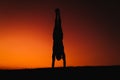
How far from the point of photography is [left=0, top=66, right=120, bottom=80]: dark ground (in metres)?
4.41

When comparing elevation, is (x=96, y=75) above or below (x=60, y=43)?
below

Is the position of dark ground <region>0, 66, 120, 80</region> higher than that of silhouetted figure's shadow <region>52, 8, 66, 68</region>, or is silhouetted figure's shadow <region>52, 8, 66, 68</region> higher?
silhouetted figure's shadow <region>52, 8, 66, 68</region>

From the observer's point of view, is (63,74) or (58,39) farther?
(58,39)

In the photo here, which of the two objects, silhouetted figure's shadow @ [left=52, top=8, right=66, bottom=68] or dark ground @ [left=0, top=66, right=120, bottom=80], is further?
silhouetted figure's shadow @ [left=52, top=8, right=66, bottom=68]

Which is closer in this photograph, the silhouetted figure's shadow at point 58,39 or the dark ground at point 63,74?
the dark ground at point 63,74

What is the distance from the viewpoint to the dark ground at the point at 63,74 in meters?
4.41

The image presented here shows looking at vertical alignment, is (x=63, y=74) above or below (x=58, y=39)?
below

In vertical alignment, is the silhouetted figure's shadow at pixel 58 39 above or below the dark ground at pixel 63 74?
above

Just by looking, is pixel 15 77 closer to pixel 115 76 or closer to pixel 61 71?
pixel 61 71

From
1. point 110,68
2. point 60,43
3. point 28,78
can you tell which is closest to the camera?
point 28,78

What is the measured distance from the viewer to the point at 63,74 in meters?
4.48

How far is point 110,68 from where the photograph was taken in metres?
4.68

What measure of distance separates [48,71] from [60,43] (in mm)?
762

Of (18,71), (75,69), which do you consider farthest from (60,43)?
(18,71)
